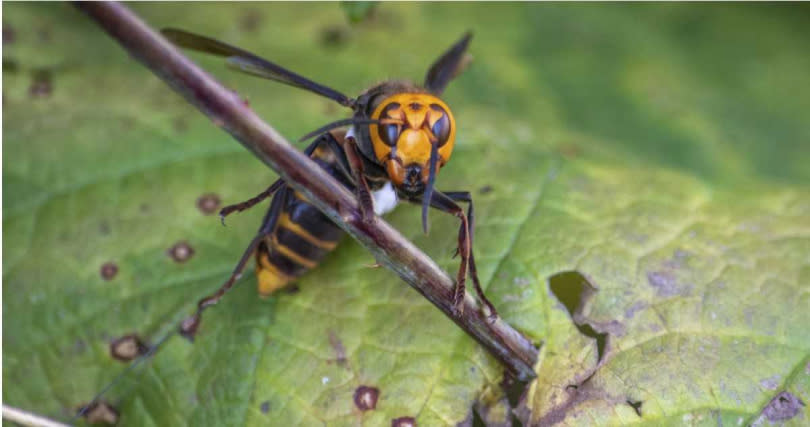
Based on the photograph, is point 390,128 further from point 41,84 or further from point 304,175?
point 41,84

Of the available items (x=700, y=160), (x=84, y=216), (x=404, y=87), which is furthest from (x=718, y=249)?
(x=84, y=216)

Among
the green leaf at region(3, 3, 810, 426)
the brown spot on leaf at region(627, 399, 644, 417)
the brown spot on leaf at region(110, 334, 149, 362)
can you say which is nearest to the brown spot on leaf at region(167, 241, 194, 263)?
the green leaf at region(3, 3, 810, 426)

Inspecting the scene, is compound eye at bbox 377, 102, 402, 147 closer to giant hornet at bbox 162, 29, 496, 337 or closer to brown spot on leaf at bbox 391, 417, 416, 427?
giant hornet at bbox 162, 29, 496, 337

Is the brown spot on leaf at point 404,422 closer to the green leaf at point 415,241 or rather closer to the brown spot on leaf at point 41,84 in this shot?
the green leaf at point 415,241

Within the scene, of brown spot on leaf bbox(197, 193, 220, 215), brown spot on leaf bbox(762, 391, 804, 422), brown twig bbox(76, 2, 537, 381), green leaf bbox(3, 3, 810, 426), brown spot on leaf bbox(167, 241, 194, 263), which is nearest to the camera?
brown twig bbox(76, 2, 537, 381)

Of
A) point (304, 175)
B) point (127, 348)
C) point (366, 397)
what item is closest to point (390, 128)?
point (304, 175)
